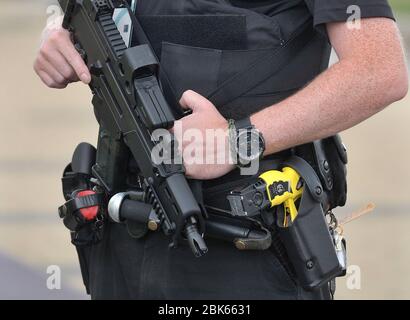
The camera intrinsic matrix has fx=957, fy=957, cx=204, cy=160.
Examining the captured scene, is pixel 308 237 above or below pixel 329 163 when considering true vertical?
below

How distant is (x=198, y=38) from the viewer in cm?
257

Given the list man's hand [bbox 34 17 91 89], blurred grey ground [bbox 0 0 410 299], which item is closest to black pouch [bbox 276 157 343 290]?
man's hand [bbox 34 17 91 89]

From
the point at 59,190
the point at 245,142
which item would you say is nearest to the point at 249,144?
the point at 245,142

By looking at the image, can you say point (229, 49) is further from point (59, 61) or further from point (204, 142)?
point (59, 61)

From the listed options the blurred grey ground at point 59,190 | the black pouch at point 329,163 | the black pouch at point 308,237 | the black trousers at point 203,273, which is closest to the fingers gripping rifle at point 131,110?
the black trousers at point 203,273

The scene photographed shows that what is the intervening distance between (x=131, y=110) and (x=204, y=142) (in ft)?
0.80

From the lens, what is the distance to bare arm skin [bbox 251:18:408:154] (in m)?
2.37

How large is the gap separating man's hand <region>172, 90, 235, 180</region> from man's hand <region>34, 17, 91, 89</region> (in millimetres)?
392

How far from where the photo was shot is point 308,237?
2.58m

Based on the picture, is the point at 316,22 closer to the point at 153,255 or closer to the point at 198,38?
the point at 198,38

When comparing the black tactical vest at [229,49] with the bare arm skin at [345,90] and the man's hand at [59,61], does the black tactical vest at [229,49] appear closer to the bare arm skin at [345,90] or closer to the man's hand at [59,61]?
the bare arm skin at [345,90]

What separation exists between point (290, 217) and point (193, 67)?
0.48m

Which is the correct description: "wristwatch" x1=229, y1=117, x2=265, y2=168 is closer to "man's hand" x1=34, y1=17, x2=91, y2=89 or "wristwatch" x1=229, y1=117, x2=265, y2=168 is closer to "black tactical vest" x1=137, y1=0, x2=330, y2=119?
"black tactical vest" x1=137, y1=0, x2=330, y2=119
